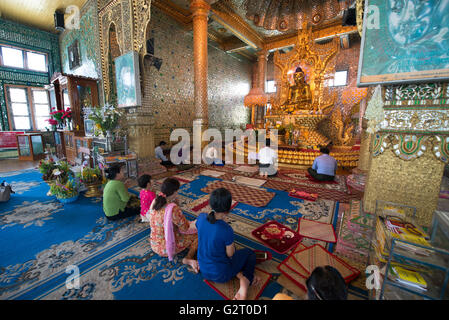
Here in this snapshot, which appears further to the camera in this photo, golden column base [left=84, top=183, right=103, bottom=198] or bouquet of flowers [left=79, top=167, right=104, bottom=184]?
bouquet of flowers [left=79, top=167, right=104, bottom=184]

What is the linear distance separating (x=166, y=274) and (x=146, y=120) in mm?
4512

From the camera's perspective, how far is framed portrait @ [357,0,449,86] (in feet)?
5.78

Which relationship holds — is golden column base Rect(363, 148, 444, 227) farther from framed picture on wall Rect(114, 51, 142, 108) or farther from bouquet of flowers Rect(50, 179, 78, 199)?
framed picture on wall Rect(114, 51, 142, 108)

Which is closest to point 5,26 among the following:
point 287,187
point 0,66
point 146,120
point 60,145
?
point 0,66

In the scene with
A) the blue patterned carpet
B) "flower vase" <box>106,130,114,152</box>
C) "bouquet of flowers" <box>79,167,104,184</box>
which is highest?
"flower vase" <box>106,130,114,152</box>

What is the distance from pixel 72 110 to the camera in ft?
20.5

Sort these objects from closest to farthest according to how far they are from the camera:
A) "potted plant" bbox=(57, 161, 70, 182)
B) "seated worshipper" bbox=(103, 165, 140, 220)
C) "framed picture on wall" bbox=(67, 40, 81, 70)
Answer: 1. "seated worshipper" bbox=(103, 165, 140, 220)
2. "potted plant" bbox=(57, 161, 70, 182)
3. "framed picture on wall" bbox=(67, 40, 81, 70)

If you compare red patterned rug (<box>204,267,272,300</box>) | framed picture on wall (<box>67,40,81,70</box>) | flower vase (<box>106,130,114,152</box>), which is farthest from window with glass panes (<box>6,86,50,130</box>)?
red patterned rug (<box>204,267,272,300</box>)

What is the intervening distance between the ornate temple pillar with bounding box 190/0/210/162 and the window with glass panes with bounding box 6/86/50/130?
742cm

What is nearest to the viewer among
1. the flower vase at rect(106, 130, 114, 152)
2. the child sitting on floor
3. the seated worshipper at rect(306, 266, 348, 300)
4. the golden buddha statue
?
the seated worshipper at rect(306, 266, 348, 300)

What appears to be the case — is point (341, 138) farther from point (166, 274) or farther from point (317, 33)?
point (166, 274)

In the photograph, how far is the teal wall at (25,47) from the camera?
788cm
